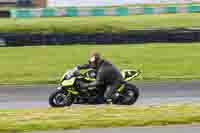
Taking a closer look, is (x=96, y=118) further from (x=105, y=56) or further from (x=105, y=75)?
(x=105, y=56)

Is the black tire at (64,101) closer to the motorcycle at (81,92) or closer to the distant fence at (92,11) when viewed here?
the motorcycle at (81,92)

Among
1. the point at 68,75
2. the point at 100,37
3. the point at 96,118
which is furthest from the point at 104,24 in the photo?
the point at 96,118

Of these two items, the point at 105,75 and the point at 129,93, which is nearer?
the point at 105,75

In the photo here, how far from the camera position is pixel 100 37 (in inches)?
938

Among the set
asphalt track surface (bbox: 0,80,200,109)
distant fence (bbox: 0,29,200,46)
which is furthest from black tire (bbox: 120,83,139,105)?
distant fence (bbox: 0,29,200,46)

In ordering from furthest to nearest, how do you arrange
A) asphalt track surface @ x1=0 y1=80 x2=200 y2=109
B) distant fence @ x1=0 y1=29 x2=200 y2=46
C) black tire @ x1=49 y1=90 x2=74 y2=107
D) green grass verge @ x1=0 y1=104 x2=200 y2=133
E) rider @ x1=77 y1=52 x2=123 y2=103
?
distant fence @ x1=0 y1=29 x2=200 y2=46 → asphalt track surface @ x1=0 y1=80 x2=200 y2=109 → black tire @ x1=49 y1=90 x2=74 y2=107 → rider @ x1=77 y1=52 x2=123 y2=103 → green grass verge @ x1=0 y1=104 x2=200 y2=133

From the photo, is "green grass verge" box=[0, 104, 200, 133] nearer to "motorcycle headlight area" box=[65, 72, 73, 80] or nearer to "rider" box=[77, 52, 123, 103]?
"rider" box=[77, 52, 123, 103]

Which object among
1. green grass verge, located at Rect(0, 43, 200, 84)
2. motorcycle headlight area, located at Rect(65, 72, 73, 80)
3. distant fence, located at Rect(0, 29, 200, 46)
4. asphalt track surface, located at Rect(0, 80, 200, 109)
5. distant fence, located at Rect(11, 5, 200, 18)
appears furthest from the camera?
distant fence, located at Rect(11, 5, 200, 18)

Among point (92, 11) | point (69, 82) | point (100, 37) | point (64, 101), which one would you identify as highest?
point (69, 82)

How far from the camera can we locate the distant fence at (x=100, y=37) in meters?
23.8

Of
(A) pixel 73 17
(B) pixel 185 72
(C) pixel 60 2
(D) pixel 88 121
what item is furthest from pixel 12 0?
(D) pixel 88 121

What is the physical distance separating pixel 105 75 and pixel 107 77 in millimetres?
80

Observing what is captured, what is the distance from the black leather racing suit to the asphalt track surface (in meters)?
1.02

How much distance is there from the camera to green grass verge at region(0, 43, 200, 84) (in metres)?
19.0
